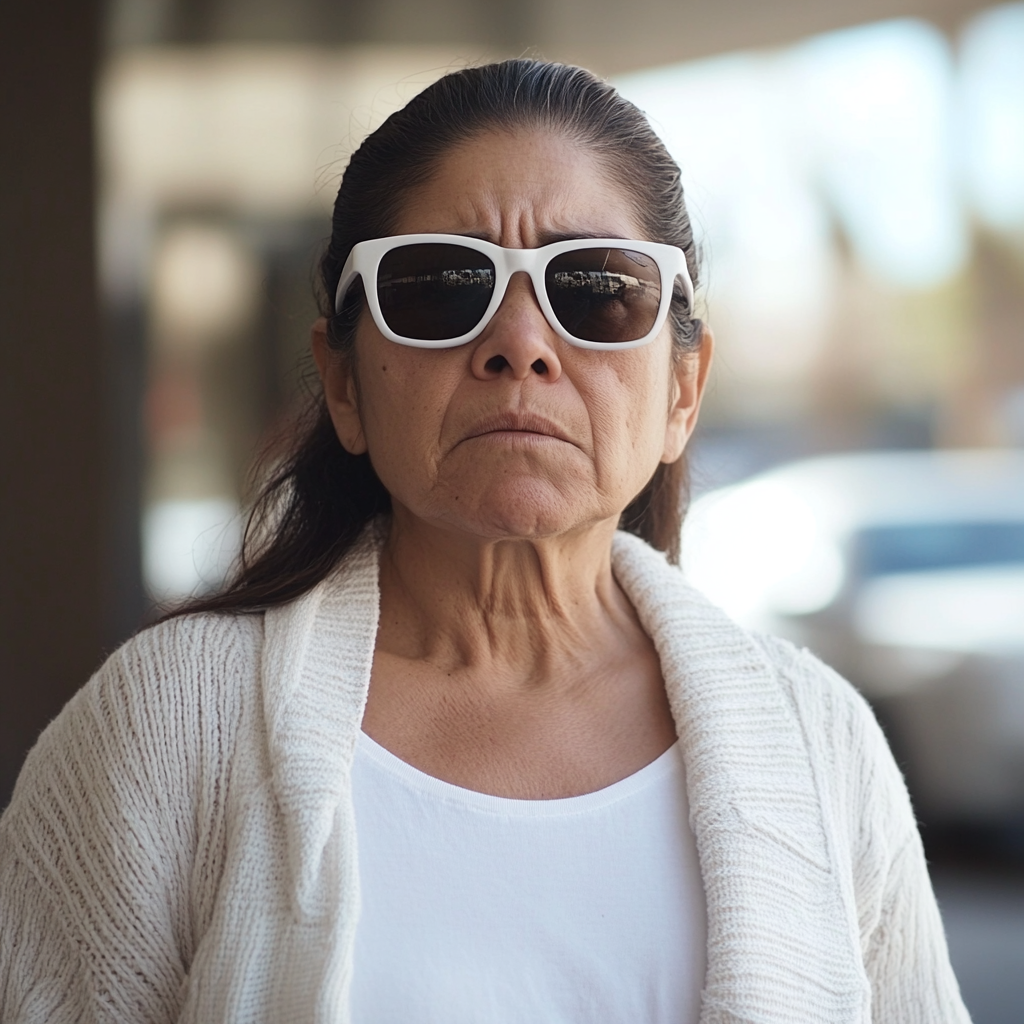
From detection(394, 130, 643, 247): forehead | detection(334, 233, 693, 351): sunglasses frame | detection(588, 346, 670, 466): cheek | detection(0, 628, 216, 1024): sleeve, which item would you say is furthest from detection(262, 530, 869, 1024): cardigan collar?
detection(394, 130, 643, 247): forehead

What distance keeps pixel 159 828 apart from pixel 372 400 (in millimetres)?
671

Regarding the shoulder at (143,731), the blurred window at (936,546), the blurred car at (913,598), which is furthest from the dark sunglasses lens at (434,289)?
the blurred window at (936,546)

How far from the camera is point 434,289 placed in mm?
1760

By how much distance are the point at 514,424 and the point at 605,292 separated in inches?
9.3

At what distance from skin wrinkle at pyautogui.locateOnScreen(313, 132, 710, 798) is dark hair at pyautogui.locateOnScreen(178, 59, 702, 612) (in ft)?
0.11

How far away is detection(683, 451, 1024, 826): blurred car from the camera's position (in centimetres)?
614

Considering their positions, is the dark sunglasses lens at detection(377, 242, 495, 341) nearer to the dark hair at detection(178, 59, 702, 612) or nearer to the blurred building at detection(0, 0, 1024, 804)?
the dark hair at detection(178, 59, 702, 612)

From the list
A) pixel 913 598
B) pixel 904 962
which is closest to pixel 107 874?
pixel 904 962

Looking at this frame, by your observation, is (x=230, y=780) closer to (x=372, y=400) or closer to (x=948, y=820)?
(x=372, y=400)

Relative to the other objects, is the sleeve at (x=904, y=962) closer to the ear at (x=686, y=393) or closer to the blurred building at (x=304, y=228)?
the ear at (x=686, y=393)

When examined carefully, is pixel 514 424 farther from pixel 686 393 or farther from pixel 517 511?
pixel 686 393

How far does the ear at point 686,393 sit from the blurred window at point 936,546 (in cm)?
476

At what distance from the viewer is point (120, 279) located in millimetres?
6555

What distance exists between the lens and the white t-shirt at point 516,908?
1.57 m
